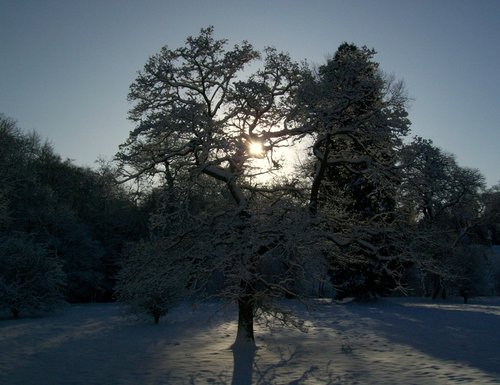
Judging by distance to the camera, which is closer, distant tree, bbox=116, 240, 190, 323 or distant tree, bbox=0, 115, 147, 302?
distant tree, bbox=116, 240, 190, 323

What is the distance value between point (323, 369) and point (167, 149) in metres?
7.33

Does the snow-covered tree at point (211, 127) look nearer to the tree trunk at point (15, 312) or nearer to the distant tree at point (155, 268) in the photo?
the distant tree at point (155, 268)

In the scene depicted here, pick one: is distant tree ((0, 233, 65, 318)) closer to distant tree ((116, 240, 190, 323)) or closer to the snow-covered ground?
the snow-covered ground

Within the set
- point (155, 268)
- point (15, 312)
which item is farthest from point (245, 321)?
point (15, 312)

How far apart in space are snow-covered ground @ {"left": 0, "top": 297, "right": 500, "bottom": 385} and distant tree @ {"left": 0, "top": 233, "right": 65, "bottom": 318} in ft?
13.3

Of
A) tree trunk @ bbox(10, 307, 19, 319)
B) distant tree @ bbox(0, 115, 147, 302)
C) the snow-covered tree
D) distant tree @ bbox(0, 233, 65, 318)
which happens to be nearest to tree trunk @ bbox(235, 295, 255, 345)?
the snow-covered tree

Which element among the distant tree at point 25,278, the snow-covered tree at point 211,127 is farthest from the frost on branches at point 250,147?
the distant tree at point 25,278

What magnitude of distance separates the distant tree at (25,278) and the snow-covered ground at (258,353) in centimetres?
406

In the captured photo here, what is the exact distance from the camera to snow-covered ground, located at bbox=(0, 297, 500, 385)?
1077 cm

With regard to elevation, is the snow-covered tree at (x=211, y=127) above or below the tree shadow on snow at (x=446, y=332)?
above

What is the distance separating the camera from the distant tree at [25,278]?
86.5 feet

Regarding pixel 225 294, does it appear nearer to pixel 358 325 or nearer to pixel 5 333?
pixel 358 325

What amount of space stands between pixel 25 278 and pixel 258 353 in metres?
18.5

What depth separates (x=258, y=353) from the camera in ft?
45.2
